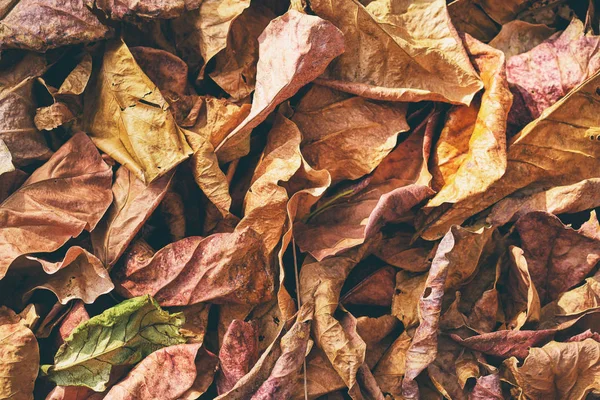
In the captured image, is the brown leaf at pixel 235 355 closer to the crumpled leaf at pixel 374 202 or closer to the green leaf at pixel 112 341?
the green leaf at pixel 112 341

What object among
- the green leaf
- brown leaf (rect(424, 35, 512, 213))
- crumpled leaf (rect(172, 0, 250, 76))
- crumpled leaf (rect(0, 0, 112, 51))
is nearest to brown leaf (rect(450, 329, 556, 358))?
brown leaf (rect(424, 35, 512, 213))

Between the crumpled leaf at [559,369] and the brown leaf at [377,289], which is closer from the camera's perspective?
the crumpled leaf at [559,369]

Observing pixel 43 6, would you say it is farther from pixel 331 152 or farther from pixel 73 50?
pixel 331 152

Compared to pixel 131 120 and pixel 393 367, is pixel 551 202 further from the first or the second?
pixel 131 120

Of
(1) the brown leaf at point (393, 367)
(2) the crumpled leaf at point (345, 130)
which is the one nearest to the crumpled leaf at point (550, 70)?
(2) the crumpled leaf at point (345, 130)

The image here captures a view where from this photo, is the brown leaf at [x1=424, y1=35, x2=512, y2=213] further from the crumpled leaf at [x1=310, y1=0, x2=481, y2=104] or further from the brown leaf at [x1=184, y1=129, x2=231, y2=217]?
the brown leaf at [x1=184, y1=129, x2=231, y2=217]
